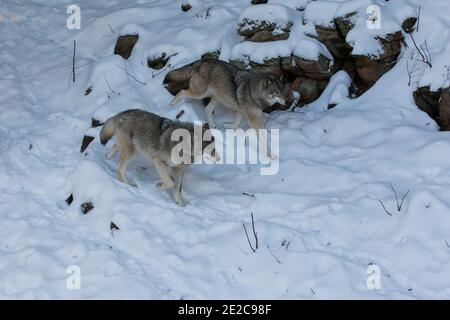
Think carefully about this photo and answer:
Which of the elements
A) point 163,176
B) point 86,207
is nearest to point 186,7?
point 163,176

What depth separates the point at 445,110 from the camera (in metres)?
9.87

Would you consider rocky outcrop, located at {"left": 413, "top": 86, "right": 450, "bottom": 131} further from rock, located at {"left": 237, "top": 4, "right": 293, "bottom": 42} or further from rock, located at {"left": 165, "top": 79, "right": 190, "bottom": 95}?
rock, located at {"left": 165, "top": 79, "right": 190, "bottom": 95}

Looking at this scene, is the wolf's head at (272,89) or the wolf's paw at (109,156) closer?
the wolf's paw at (109,156)

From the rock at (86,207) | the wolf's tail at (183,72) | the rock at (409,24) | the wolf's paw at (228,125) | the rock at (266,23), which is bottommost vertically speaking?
the wolf's paw at (228,125)

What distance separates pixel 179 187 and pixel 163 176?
289 mm

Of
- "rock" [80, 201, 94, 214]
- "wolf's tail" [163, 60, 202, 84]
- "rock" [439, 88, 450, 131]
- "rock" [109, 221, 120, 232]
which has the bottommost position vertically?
"rock" [80, 201, 94, 214]

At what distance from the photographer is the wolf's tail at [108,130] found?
9406mm

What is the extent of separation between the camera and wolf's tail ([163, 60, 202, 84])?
10.9m

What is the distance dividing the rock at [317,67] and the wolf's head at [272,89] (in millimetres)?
791

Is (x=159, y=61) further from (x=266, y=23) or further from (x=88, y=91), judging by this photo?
(x=266, y=23)

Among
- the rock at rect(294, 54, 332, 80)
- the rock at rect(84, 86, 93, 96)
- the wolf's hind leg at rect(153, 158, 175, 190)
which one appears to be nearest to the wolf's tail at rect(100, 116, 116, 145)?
the wolf's hind leg at rect(153, 158, 175, 190)

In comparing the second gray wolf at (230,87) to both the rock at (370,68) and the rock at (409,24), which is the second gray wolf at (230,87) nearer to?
the rock at (370,68)

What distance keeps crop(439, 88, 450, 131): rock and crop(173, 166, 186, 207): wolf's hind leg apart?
391 cm

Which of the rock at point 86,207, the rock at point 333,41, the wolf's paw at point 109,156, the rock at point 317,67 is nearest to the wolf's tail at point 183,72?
the rock at point 317,67
